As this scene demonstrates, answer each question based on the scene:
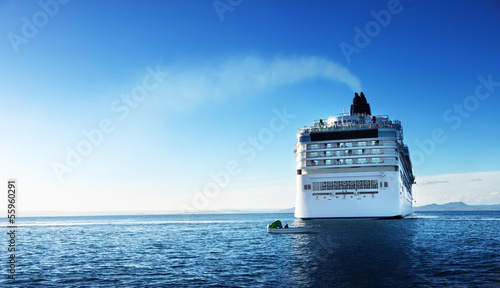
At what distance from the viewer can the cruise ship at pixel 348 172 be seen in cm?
7181

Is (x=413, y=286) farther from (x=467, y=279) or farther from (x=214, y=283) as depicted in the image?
(x=214, y=283)

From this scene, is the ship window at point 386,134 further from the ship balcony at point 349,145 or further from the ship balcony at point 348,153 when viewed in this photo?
the ship balcony at point 348,153

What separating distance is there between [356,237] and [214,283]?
28.1 meters

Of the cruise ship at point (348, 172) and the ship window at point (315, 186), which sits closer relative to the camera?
the cruise ship at point (348, 172)

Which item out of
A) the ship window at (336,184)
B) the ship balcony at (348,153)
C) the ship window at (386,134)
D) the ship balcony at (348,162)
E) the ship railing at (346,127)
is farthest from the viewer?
the ship railing at (346,127)

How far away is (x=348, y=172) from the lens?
2955 inches

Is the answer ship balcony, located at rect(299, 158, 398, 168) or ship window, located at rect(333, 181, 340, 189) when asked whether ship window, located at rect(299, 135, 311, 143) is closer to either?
ship balcony, located at rect(299, 158, 398, 168)

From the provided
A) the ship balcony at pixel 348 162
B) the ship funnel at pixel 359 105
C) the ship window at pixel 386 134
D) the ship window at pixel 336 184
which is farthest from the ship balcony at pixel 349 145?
the ship funnel at pixel 359 105

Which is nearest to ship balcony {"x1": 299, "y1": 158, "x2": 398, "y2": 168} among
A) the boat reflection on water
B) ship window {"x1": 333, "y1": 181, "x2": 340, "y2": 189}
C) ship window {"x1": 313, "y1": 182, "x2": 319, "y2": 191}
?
ship window {"x1": 333, "y1": 181, "x2": 340, "y2": 189}

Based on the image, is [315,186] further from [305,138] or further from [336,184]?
[305,138]

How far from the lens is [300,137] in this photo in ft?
272

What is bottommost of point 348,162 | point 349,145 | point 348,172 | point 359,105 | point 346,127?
point 348,172

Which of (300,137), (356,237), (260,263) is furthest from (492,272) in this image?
(300,137)

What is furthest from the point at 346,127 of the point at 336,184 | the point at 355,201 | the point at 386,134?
the point at 355,201
